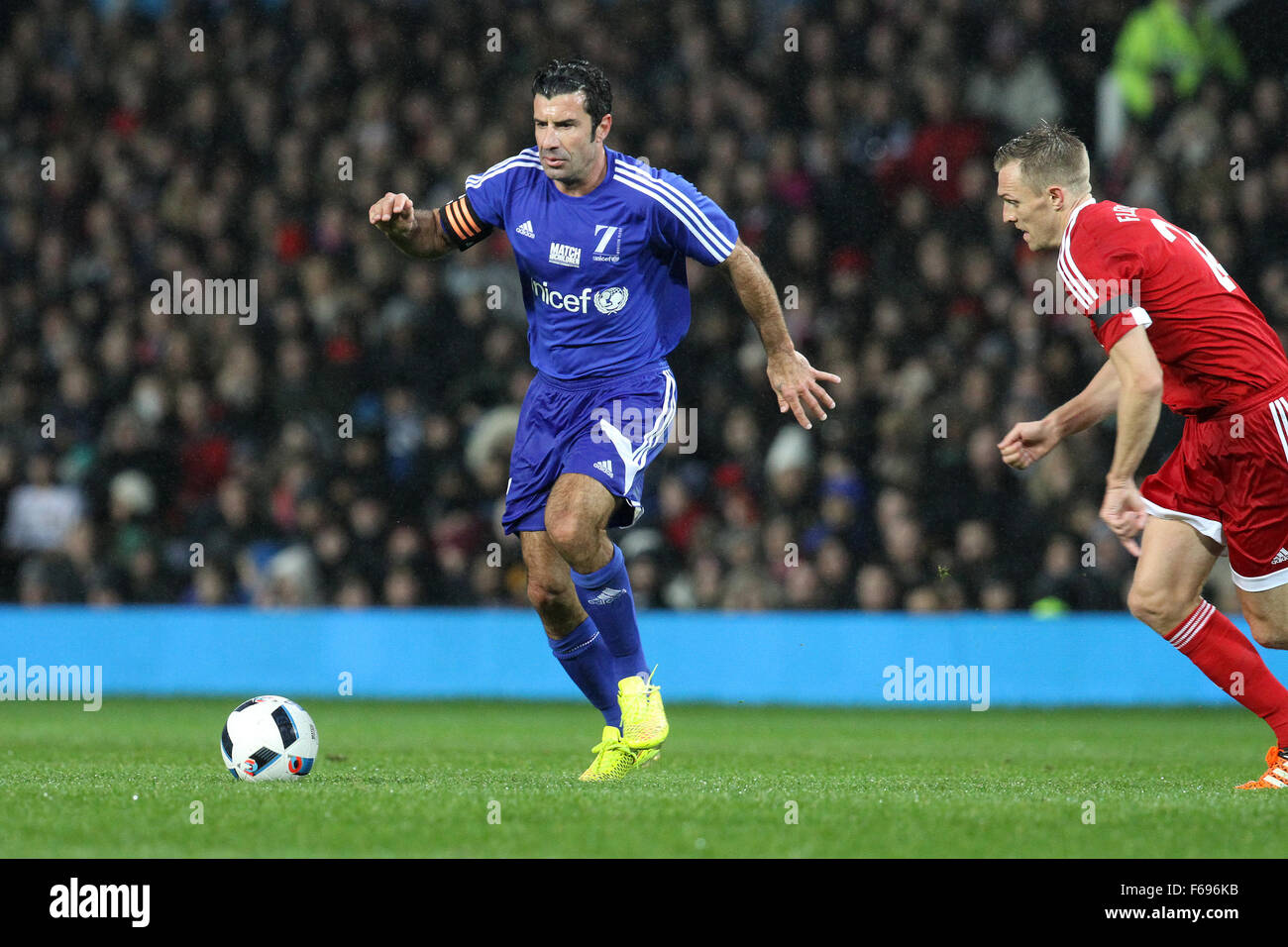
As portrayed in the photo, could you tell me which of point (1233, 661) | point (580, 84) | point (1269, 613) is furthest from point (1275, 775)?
point (580, 84)

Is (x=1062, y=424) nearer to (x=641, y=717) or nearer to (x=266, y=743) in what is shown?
(x=641, y=717)

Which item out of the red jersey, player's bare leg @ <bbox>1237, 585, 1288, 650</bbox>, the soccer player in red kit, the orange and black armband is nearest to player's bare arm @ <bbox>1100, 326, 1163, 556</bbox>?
the soccer player in red kit

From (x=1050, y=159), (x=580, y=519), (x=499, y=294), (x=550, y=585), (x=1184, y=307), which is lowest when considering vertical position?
(x=550, y=585)

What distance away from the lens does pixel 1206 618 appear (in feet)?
19.4

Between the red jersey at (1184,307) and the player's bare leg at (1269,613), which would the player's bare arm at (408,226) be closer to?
the red jersey at (1184,307)

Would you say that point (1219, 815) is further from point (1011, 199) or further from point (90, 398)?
point (90, 398)

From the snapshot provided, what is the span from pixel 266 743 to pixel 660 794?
1464 mm

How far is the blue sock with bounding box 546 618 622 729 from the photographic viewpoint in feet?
20.5

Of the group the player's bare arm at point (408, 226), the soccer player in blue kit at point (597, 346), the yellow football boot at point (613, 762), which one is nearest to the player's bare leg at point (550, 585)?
the soccer player in blue kit at point (597, 346)

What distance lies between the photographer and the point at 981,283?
12922 mm

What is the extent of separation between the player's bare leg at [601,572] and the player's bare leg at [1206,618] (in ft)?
5.78

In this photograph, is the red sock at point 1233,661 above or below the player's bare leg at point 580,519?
below

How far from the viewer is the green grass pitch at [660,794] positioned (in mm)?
4344

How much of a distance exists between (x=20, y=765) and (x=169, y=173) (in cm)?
920
